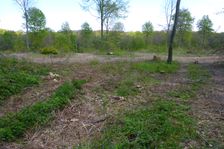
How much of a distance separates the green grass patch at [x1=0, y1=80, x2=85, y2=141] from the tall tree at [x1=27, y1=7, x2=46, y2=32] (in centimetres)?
2577

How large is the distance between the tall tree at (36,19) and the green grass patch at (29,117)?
2577 cm

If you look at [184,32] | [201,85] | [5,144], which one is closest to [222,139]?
[5,144]

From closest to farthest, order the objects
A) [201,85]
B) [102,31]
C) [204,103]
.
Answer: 1. [204,103]
2. [201,85]
3. [102,31]

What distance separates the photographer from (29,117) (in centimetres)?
500

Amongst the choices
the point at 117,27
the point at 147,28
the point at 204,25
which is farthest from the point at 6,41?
the point at 204,25

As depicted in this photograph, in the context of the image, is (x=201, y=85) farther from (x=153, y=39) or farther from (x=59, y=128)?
(x=153, y=39)

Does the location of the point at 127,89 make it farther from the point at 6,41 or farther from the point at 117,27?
the point at 6,41

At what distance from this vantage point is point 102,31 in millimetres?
28656

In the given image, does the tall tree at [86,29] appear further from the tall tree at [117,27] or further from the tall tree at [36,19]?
the tall tree at [36,19]

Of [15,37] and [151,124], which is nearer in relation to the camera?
[151,124]

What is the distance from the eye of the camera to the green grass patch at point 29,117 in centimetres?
452

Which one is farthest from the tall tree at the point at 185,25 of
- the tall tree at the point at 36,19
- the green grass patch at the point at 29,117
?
the green grass patch at the point at 29,117

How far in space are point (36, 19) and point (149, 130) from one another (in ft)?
93.5

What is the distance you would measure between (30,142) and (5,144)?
38cm
